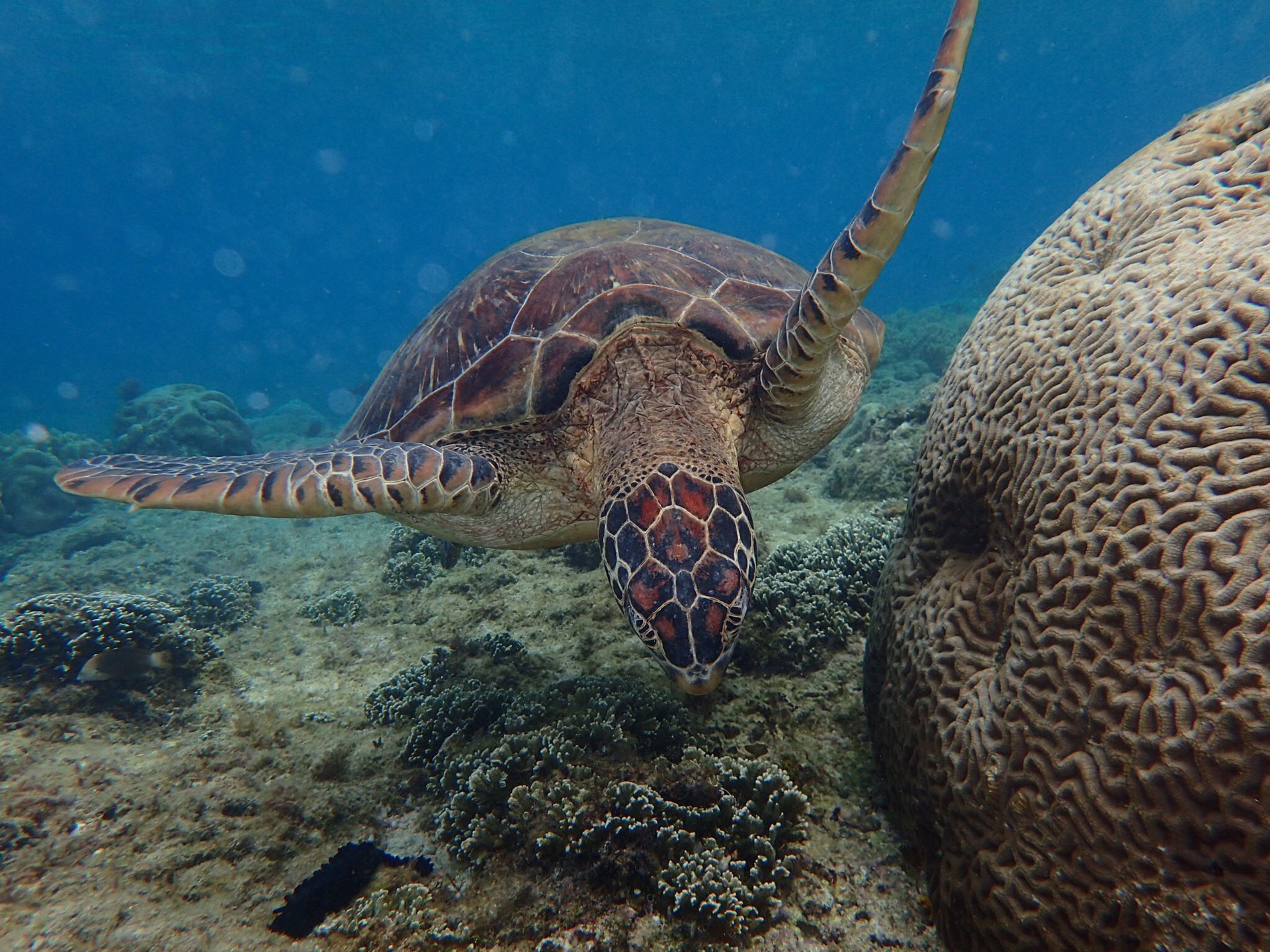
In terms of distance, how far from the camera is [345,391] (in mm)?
29609

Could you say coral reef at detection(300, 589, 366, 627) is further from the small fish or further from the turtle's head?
the turtle's head

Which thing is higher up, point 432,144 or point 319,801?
point 432,144

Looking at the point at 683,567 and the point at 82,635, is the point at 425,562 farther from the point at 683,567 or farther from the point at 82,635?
the point at 683,567

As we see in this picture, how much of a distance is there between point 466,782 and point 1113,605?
Result: 8.78 ft

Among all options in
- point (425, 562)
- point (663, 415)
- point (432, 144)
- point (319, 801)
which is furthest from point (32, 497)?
point (432, 144)

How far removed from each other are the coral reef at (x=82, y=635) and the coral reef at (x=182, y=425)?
1195cm

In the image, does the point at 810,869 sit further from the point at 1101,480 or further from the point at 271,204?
the point at 271,204

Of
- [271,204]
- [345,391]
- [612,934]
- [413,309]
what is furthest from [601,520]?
[271,204]

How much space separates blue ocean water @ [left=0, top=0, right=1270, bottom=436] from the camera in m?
42.0

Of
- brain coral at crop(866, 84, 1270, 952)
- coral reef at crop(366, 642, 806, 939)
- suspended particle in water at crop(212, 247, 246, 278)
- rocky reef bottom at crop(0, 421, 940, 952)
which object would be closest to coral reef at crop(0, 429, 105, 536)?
rocky reef bottom at crop(0, 421, 940, 952)

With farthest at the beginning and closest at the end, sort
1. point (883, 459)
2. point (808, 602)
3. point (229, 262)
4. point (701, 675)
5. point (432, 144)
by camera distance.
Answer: point (229, 262) → point (432, 144) → point (883, 459) → point (808, 602) → point (701, 675)

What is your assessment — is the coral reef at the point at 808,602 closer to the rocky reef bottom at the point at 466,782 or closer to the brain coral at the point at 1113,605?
the rocky reef bottom at the point at 466,782

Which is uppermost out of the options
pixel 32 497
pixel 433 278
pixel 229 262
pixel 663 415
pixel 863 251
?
pixel 229 262

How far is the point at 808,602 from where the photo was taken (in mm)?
3479
